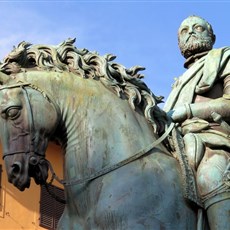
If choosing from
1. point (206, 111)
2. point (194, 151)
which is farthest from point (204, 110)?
point (194, 151)

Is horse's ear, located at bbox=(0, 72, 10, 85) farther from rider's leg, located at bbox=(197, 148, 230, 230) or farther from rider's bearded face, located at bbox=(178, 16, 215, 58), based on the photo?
rider's bearded face, located at bbox=(178, 16, 215, 58)

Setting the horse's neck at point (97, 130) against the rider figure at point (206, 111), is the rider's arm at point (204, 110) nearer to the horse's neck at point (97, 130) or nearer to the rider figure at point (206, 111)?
the rider figure at point (206, 111)

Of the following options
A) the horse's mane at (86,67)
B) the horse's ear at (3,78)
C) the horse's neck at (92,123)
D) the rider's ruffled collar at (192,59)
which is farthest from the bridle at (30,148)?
the rider's ruffled collar at (192,59)

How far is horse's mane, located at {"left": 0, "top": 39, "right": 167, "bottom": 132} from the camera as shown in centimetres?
661

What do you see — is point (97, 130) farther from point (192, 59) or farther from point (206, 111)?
point (192, 59)

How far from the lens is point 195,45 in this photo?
8016 millimetres

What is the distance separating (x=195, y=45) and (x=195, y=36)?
0.09m

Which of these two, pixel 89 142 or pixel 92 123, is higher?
pixel 92 123

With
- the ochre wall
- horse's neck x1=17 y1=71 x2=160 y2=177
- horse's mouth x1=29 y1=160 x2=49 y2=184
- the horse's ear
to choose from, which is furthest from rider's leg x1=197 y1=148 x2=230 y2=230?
the ochre wall

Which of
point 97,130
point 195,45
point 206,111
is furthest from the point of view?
point 195,45

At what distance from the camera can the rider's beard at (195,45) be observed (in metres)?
8.02

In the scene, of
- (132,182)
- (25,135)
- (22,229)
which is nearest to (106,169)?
(132,182)

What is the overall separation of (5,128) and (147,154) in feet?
3.11

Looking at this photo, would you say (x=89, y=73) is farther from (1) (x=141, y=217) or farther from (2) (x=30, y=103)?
(1) (x=141, y=217)
